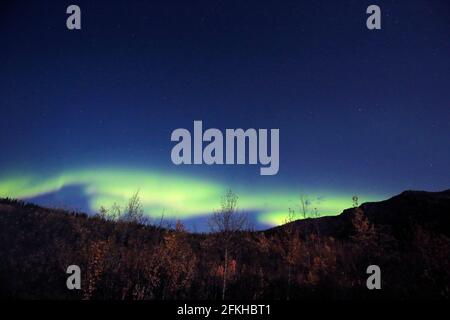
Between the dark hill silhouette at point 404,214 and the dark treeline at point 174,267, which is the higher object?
the dark hill silhouette at point 404,214

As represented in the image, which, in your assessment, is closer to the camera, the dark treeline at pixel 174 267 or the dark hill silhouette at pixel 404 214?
the dark treeline at pixel 174 267

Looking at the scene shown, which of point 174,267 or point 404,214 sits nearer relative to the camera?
point 174,267

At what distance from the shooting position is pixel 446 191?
60.5 m

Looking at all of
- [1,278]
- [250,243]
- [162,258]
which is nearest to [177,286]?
[162,258]

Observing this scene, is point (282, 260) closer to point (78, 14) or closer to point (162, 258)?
point (162, 258)

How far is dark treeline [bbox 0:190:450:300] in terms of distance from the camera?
20062mm

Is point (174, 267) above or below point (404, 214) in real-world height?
below

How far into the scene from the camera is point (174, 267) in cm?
2311

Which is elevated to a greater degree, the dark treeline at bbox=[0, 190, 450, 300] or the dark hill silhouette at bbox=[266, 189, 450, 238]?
the dark hill silhouette at bbox=[266, 189, 450, 238]

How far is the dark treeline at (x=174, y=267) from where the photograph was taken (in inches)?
790

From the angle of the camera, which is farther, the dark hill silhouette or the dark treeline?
the dark hill silhouette
